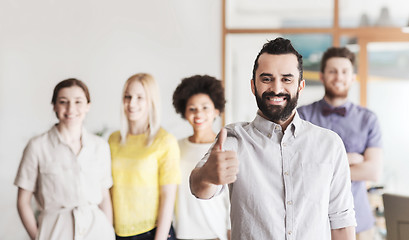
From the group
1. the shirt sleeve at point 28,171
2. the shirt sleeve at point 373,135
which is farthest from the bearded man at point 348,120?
the shirt sleeve at point 28,171

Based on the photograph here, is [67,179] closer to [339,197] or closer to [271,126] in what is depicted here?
[271,126]

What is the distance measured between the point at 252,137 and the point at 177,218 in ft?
3.92

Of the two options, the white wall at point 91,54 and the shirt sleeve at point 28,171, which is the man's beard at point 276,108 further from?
the white wall at point 91,54

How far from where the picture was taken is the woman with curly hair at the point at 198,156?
2.61 m

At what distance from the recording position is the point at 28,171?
2420 millimetres

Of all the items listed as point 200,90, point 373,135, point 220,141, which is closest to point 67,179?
point 200,90

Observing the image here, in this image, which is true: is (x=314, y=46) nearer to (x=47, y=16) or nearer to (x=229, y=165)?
(x=47, y=16)

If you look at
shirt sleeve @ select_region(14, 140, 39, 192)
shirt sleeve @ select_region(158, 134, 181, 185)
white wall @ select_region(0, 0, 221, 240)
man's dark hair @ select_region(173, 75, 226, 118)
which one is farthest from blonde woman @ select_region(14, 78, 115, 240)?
white wall @ select_region(0, 0, 221, 240)

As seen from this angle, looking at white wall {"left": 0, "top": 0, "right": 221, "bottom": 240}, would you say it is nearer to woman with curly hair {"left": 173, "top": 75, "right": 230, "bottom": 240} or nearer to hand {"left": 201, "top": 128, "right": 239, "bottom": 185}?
woman with curly hair {"left": 173, "top": 75, "right": 230, "bottom": 240}

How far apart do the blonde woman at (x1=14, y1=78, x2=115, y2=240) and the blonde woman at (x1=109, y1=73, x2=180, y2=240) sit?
0.06 m

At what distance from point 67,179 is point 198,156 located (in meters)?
0.67

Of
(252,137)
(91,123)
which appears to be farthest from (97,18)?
(252,137)

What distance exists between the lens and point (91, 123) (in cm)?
480

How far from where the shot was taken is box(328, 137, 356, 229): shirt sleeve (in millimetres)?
1543
